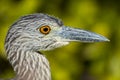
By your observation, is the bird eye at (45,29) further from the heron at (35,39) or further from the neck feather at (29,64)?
the neck feather at (29,64)

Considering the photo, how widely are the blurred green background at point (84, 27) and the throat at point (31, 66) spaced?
1.84 m

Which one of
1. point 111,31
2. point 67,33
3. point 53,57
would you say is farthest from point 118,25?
point 67,33

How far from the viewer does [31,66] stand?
5.32 metres

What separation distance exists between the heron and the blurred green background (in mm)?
1851

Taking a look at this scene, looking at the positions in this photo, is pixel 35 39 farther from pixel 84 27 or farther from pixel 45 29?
pixel 84 27

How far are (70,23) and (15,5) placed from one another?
0.60 metres

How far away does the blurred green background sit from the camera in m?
7.28

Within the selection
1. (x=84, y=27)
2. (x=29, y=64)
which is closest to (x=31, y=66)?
(x=29, y=64)

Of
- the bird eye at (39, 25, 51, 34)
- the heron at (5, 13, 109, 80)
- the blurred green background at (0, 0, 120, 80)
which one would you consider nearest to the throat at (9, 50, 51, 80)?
the heron at (5, 13, 109, 80)

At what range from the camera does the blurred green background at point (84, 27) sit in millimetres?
7281

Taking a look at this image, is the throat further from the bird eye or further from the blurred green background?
the blurred green background

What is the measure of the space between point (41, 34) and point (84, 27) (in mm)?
2075

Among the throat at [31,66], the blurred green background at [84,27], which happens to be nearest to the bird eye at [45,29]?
the throat at [31,66]

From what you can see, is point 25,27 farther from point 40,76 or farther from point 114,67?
point 114,67
